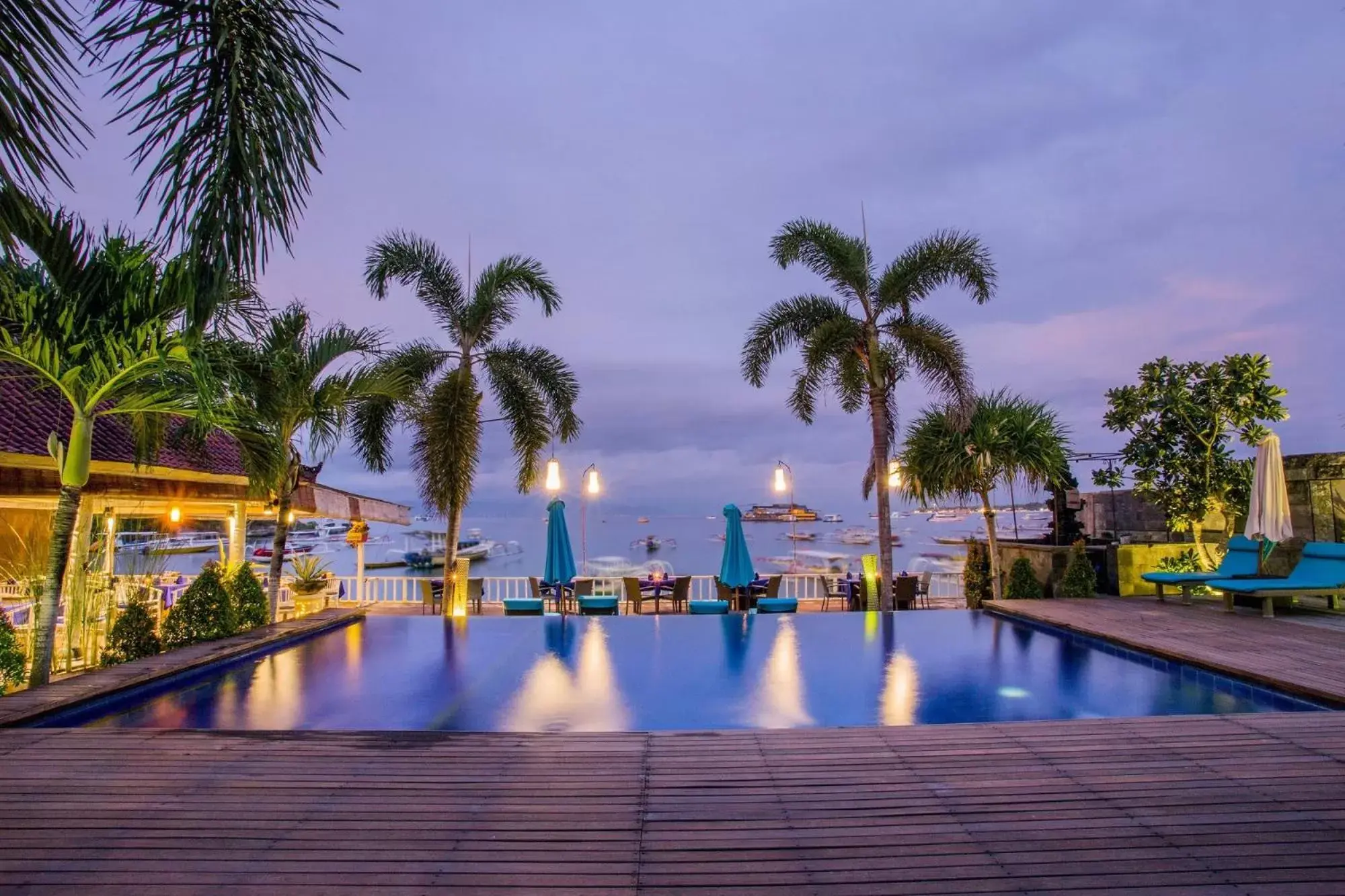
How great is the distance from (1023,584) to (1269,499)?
9.59 ft

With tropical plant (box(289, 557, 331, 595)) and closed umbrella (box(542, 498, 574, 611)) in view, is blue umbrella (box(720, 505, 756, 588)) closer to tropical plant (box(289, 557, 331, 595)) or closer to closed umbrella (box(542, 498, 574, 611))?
closed umbrella (box(542, 498, 574, 611))

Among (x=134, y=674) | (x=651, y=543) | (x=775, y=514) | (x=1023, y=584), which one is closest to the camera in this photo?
(x=134, y=674)

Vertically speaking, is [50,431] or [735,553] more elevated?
[50,431]

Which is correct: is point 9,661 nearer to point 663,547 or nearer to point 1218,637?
point 1218,637

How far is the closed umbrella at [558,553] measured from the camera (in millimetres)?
9867

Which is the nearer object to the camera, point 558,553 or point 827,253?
point 558,553

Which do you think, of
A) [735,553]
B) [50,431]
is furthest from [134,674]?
[735,553]

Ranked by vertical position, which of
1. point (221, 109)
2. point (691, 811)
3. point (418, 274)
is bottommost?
point (691, 811)

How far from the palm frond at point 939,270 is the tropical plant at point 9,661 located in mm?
10493

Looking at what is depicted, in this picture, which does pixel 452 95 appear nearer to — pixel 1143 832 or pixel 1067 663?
pixel 1067 663

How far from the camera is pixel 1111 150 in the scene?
12.2m

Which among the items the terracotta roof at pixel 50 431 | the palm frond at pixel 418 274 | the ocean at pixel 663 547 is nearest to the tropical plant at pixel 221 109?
the terracotta roof at pixel 50 431

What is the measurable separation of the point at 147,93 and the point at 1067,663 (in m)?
7.24

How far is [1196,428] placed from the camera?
9438mm
